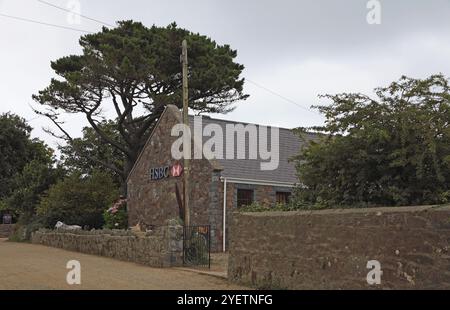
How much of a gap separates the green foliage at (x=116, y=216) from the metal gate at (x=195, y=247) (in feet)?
40.5

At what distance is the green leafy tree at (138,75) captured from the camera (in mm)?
32781

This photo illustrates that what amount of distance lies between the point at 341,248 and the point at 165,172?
17.0 meters

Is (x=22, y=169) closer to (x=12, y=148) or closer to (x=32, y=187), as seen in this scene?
(x=12, y=148)

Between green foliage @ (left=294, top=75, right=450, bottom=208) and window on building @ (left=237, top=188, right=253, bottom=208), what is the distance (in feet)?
37.3

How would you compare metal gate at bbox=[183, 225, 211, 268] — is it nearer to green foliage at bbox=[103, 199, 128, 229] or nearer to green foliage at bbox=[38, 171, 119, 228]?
green foliage at bbox=[103, 199, 128, 229]

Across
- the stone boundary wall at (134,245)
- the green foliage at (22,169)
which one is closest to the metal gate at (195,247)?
the stone boundary wall at (134,245)

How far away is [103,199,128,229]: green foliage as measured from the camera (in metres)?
28.8

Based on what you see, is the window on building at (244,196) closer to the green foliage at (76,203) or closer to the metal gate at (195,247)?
the metal gate at (195,247)

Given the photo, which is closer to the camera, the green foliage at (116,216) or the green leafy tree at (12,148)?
the green foliage at (116,216)

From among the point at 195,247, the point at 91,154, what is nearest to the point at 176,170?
the point at 195,247

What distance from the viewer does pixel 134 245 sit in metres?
18.2

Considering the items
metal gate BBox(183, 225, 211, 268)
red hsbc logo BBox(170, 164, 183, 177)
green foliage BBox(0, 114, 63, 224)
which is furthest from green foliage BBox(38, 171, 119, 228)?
metal gate BBox(183, 225, 211, 268)
